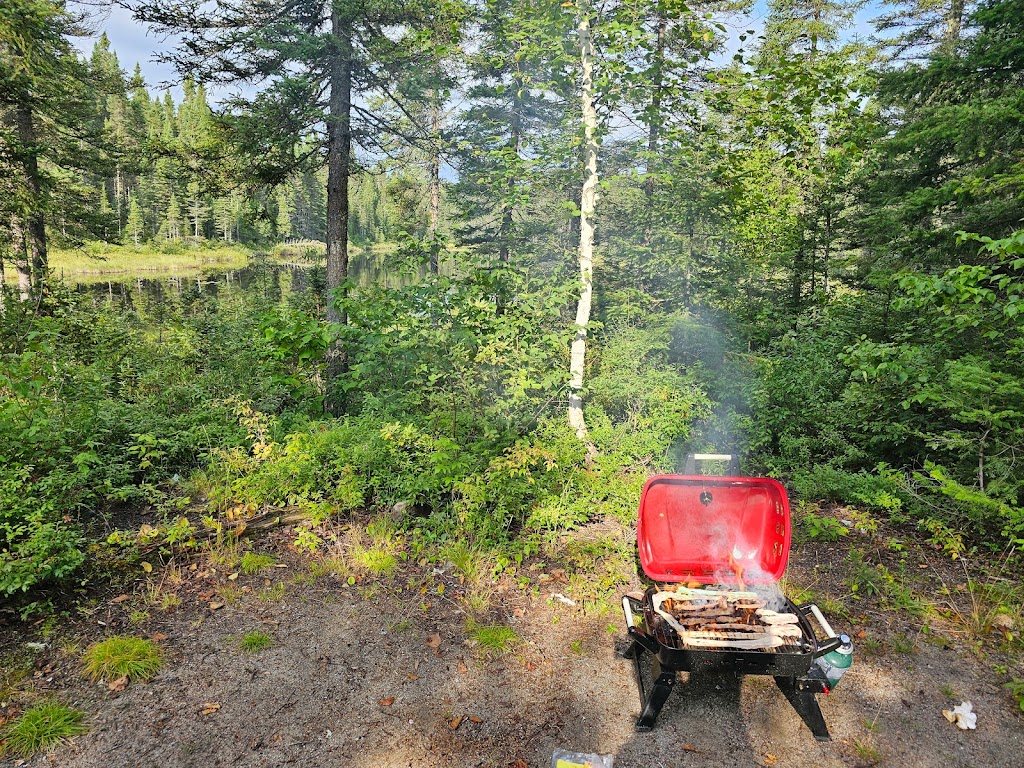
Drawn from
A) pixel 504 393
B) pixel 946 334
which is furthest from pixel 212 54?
pixel 946 334

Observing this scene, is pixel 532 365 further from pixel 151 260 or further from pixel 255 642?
pixel 151 260

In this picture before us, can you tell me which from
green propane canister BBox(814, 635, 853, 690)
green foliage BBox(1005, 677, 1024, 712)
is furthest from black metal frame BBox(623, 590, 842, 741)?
green foliage BBox(1005, 677, 1024, 712)

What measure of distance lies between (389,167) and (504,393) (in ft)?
24.8

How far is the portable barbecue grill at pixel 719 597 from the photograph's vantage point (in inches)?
122

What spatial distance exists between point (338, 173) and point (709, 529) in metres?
8.80

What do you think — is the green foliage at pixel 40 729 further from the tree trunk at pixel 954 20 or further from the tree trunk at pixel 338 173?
the tree trunk at pixel 954 20

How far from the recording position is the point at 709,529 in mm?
4281

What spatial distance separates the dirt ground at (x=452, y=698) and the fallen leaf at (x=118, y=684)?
0.03 m

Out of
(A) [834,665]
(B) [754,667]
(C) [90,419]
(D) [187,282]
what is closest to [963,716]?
(A) [834,665]

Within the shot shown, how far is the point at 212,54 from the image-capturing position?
28.1 feet

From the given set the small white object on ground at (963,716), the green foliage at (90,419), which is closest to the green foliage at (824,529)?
the small white object on ground at (963,716)

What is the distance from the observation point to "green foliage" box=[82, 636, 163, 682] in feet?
11.5

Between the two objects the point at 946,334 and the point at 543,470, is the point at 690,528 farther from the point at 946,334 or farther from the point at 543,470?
the point at 946,334

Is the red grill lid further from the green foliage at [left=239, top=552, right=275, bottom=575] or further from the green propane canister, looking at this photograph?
the green foliage at [left=239, top=552, right=275, bottom=575]
